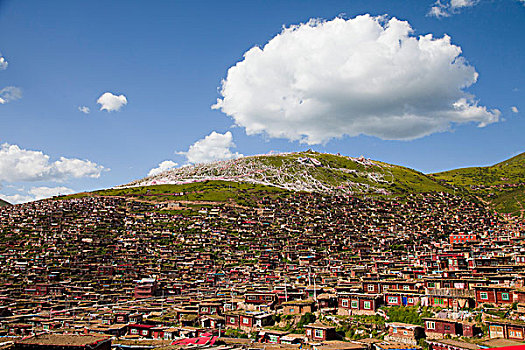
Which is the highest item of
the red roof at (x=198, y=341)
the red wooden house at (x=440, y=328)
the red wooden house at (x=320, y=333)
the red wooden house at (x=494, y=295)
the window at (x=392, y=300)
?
the red wooden house at (x=494, y=295)

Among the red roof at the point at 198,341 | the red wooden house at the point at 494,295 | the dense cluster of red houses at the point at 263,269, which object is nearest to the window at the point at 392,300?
the dense cluster of red houses at the point at 263,269

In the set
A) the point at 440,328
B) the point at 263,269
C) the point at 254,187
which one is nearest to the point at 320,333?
the point at 440,328

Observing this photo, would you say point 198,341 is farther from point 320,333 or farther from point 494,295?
point 494,295

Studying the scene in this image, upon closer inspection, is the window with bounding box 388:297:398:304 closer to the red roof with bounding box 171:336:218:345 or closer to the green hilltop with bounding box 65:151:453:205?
the red roof with bounding box 171:336:218:345

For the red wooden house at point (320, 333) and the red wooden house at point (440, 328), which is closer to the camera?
the red wooden house at point (440, 328)

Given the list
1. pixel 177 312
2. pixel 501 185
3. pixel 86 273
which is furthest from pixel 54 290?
pixel 501 185

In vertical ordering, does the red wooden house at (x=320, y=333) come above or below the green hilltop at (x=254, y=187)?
below

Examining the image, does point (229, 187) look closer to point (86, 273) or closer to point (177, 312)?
point (86, 273)

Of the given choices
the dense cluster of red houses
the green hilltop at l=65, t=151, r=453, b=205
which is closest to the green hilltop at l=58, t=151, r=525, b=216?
the green hilltop at l=65, t=151, r=453, b=205

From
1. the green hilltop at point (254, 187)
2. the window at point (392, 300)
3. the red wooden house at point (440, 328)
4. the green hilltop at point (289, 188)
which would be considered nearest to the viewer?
the red wooden house at point (440, 328)

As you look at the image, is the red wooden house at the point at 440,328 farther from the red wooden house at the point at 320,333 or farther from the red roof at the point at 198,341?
the red roof at the point at 198,341
